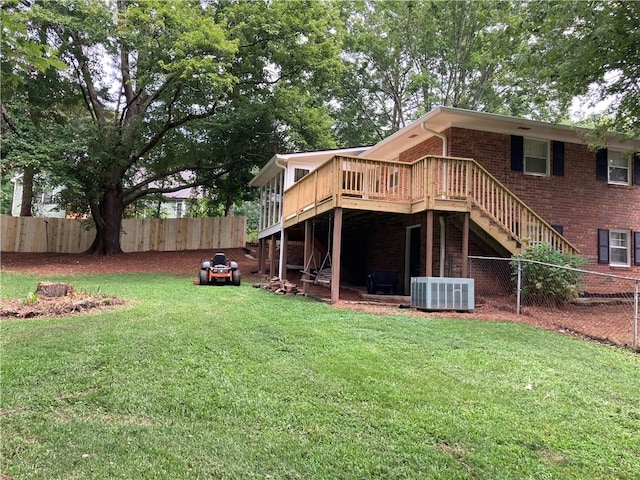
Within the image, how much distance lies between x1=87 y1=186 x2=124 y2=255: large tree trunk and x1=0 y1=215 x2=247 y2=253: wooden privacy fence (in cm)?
109

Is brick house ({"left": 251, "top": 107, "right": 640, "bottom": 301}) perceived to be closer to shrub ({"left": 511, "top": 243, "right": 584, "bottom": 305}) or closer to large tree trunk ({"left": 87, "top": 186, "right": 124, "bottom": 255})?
shrub ({"left": 511, "top": 243, "right": 584, "bottom": 305})

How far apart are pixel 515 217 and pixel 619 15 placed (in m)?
4.26

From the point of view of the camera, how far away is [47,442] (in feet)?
9.69

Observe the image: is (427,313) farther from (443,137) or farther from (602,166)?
(602,166)

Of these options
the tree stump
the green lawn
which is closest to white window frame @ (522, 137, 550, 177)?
the green lawn

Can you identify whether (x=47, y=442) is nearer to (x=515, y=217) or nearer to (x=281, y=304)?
(x=281, y=304)

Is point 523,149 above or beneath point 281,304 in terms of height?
above

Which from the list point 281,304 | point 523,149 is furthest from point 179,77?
point 523,149

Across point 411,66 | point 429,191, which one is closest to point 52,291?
point 429,191

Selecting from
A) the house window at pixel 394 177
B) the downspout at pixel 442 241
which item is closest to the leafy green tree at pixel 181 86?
the house window at pixel 394 177

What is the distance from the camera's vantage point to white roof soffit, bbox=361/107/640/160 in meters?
10.7

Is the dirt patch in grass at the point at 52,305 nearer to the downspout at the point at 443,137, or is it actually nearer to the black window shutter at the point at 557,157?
the downspout at the point at 443,137

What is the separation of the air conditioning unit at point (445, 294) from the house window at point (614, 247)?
581 cm

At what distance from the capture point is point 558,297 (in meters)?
9.47
